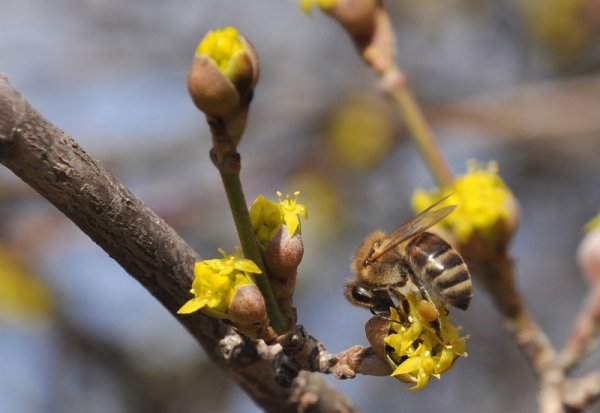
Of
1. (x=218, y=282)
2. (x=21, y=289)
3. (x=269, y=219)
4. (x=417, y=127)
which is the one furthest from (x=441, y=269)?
(x=21, y=289)

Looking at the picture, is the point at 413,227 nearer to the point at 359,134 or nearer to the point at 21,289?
the point at 21,289

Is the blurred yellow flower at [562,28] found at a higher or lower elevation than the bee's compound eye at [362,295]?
higher

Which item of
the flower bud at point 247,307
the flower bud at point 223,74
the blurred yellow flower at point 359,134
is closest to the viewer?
the flower bud at point 223,74

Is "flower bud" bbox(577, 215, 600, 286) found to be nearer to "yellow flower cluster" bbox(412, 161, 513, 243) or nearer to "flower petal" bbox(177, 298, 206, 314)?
"yellow flower cluster" bbox(412, 161, 513, 243)

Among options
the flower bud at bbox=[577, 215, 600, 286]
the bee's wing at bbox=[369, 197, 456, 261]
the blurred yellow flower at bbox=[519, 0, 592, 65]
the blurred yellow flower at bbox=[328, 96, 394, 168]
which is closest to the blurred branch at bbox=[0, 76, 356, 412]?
the bee's wing at bbox=[369, 197, 456, 261]

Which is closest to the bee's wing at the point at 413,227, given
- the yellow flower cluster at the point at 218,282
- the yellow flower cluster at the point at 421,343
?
the yellow flower cluster at the point at 421,343

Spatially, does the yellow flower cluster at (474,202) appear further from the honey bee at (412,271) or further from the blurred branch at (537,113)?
the blurred branch at (537,113)
